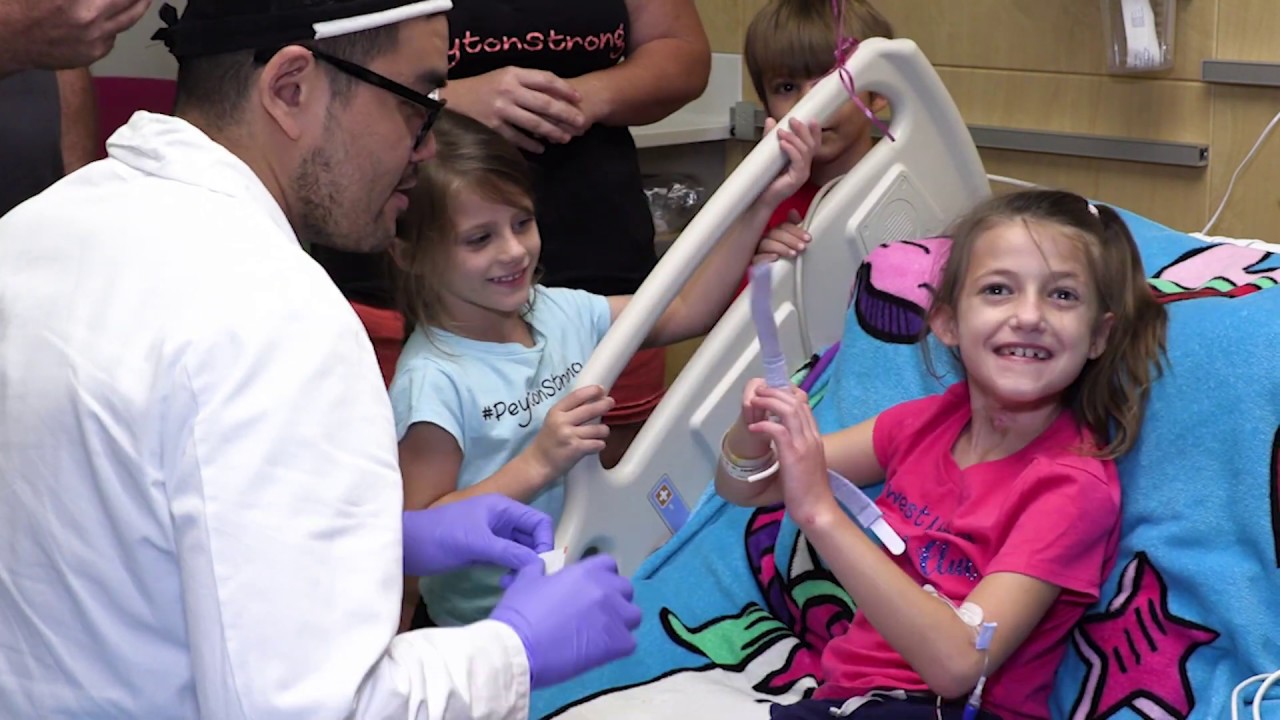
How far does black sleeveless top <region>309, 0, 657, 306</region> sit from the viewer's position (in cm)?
223

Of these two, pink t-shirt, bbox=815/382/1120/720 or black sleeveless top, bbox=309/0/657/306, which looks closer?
pink t-shirt, bbox=815/382/1120/720

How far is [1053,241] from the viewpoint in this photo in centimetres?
172

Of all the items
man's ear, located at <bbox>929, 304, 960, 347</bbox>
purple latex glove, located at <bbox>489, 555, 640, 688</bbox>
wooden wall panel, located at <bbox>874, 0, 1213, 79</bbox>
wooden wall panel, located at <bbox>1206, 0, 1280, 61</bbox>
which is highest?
wooden wall panel, located at <bbox>1206, 0, 1280, 61</bbox>

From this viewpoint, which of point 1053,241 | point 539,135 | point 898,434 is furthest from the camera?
point 539,135

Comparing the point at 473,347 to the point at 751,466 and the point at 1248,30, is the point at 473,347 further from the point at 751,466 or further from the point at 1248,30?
the point at 1248,30

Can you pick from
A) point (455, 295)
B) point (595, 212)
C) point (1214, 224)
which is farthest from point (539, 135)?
point (1214, 224)

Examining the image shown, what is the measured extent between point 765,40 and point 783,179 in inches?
25.6

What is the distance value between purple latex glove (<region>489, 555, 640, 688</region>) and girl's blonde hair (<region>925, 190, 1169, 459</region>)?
25.4 inches

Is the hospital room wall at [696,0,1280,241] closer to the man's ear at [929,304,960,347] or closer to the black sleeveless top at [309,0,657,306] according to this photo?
the black sleeveless top at [309,0,657,306]

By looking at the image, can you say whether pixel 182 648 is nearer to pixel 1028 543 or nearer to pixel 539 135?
pixel 1028 543

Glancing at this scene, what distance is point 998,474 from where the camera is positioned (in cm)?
173

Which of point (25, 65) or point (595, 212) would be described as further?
point (595, 212)

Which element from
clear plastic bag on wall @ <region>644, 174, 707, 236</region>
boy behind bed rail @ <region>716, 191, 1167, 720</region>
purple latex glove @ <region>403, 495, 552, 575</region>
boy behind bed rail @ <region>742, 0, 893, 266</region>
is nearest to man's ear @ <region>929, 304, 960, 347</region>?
boy behind bed rail @ <region>716, 191, 1167, 720</region>

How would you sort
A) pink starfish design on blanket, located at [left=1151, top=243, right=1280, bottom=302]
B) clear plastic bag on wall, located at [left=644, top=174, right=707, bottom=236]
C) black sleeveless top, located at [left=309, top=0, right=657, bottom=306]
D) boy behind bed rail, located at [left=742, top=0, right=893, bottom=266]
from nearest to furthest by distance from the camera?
pink starfish design on blanket, located at [left=1151, top=243, right=1280, bottom=302], black sleeveless top, located at [left=309, top=0, right=657, bottom=306], boy behind bed rail, located at [left=742, top=0, right=893, bottom=266], clear plastic bag on wall, located at [left=644, top=174, right=707, bottom=236]
